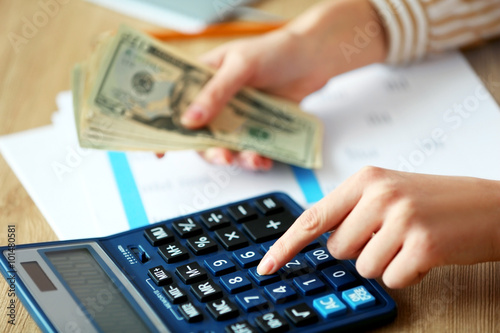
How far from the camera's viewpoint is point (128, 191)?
0.67 meters

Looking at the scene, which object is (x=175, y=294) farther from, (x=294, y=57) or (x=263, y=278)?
(x=294, y=57)

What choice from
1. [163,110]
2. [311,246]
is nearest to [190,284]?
[311,246]

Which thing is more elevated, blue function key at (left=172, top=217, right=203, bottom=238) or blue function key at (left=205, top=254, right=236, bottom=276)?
blue function key at (left=172, top=217, right=203, bottom=238)

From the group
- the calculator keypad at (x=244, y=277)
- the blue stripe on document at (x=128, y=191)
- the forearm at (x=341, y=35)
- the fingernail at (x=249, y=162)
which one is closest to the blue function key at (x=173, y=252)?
the calculator keypad at (x=244, y=277)

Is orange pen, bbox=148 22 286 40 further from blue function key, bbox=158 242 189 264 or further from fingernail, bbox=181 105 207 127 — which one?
blue function key, bbox=158 242 189 264

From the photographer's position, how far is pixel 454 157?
0.69 m

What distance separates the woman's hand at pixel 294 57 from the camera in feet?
2.55

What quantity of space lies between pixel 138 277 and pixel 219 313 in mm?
81

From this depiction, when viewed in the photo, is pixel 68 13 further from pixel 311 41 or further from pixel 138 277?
pixel 138 277

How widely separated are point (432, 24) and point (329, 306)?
530 millimetres

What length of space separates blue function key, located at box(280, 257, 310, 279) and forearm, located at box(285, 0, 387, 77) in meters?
0.38

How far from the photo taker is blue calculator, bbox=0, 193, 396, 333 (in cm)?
45

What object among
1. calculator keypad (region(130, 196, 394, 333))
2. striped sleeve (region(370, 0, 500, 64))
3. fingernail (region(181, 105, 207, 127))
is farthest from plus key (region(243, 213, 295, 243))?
striped sleeve (region(370, 0, 500, 64))

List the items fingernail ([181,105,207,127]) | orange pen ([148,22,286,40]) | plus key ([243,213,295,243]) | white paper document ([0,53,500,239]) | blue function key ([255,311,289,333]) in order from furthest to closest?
1. orange pen ([148,22,286,40])
2. fingernail ([181,105,207,127])
3. white paper document ([0,53,500,239])
4. plus key ([243,213,295,243])
5. blue function key ([255,311,289,333])
